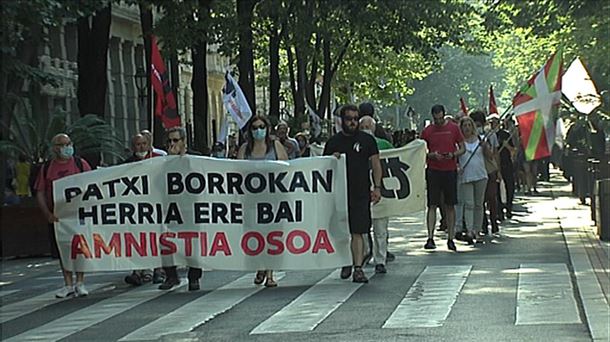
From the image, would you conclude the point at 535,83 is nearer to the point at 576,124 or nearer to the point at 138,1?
the point at 138,1

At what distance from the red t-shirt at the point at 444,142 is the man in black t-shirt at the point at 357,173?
3366 millimetres

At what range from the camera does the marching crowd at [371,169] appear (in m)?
15.1

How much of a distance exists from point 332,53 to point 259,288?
38.6 meters

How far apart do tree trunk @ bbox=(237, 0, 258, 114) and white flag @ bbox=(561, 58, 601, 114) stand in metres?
8.29

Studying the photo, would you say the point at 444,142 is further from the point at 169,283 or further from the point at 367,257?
the point at 169,283

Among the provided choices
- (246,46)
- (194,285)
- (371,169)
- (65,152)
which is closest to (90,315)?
(194,285)

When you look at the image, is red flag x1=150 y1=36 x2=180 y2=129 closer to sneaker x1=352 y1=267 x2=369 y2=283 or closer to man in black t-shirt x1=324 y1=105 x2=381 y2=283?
man in black t-shirt x1=324 y1=105 x2=381 y2=283

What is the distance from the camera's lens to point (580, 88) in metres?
25.9

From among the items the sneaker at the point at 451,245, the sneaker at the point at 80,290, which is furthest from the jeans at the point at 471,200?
the sneaker at the point at 80,290

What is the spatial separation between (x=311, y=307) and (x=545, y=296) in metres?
2.16

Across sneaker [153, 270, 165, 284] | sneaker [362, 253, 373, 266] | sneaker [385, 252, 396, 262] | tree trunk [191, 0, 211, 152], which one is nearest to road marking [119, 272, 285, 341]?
sneaker [153, 270, 165, 284]

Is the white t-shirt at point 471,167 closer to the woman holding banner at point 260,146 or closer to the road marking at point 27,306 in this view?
the woman holding banner at point 260,146

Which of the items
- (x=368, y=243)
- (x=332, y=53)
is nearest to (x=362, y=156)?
(x=368, y=243)

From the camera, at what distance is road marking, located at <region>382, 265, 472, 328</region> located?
11.7 meters
